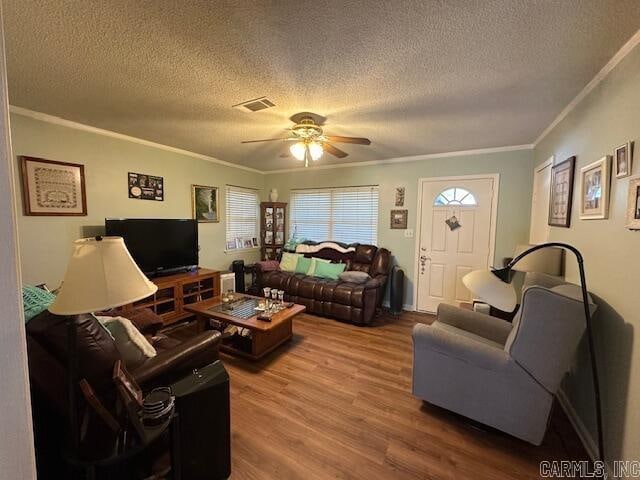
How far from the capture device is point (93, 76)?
1.89 metres

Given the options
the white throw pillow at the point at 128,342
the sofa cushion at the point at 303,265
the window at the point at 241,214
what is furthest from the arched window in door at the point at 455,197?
the white throw pillow at the point at 128,342

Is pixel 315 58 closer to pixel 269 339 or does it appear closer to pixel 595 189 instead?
pixel 595 189

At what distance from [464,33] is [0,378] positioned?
2177mm

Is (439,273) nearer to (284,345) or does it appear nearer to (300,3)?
(284,345)

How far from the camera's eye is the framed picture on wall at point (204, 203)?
4176mm

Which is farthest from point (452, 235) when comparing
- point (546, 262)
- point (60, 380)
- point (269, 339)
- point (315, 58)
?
point (60, 380)

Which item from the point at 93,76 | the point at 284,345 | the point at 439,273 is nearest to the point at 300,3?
the point at 93,76

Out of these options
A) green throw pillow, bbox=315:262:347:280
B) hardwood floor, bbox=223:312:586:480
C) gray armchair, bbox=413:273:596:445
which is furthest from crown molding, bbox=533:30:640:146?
green throw pillow, bbox=315:262:347:280

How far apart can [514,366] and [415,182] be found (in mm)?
2977

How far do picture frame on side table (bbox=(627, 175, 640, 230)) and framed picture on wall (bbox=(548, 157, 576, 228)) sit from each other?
2.83ft

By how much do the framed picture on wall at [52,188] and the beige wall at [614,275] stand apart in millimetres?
4554

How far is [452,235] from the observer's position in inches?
153

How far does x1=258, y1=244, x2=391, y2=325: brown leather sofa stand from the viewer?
142 inches

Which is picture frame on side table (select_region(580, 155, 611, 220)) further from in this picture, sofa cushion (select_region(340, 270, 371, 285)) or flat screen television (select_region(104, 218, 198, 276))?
flat screen television (select_region(104, 218, 198, 276))
